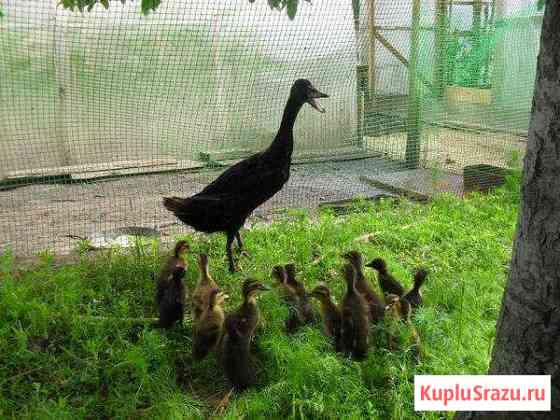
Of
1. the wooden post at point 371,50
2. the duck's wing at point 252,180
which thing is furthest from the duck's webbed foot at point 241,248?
the wooden post at point 371,50

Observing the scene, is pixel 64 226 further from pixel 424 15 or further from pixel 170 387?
pixel 424 15

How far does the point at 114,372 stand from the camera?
128 inches

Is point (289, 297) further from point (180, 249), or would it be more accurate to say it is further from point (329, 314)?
point (180, 249)

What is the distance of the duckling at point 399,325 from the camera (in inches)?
130

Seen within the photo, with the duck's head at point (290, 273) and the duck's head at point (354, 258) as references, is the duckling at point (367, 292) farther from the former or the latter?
the duck's head at point (290, 273)

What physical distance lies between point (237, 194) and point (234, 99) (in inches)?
109

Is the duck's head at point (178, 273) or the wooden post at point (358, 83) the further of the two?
the wooden post at point (358, 83)

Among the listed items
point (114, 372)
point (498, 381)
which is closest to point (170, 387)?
point (114, 372)

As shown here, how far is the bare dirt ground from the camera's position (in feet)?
19.9

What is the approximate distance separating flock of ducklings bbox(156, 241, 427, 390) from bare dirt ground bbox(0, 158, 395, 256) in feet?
7.01

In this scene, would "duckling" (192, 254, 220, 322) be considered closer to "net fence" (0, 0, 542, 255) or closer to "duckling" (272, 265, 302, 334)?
"duckling" (272, 265, 302, 334)

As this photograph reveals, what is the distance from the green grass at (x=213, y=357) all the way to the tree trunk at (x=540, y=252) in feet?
3.06

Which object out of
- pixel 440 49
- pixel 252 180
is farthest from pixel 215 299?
pixel 440 49

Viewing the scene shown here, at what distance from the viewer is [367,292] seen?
146 inches
